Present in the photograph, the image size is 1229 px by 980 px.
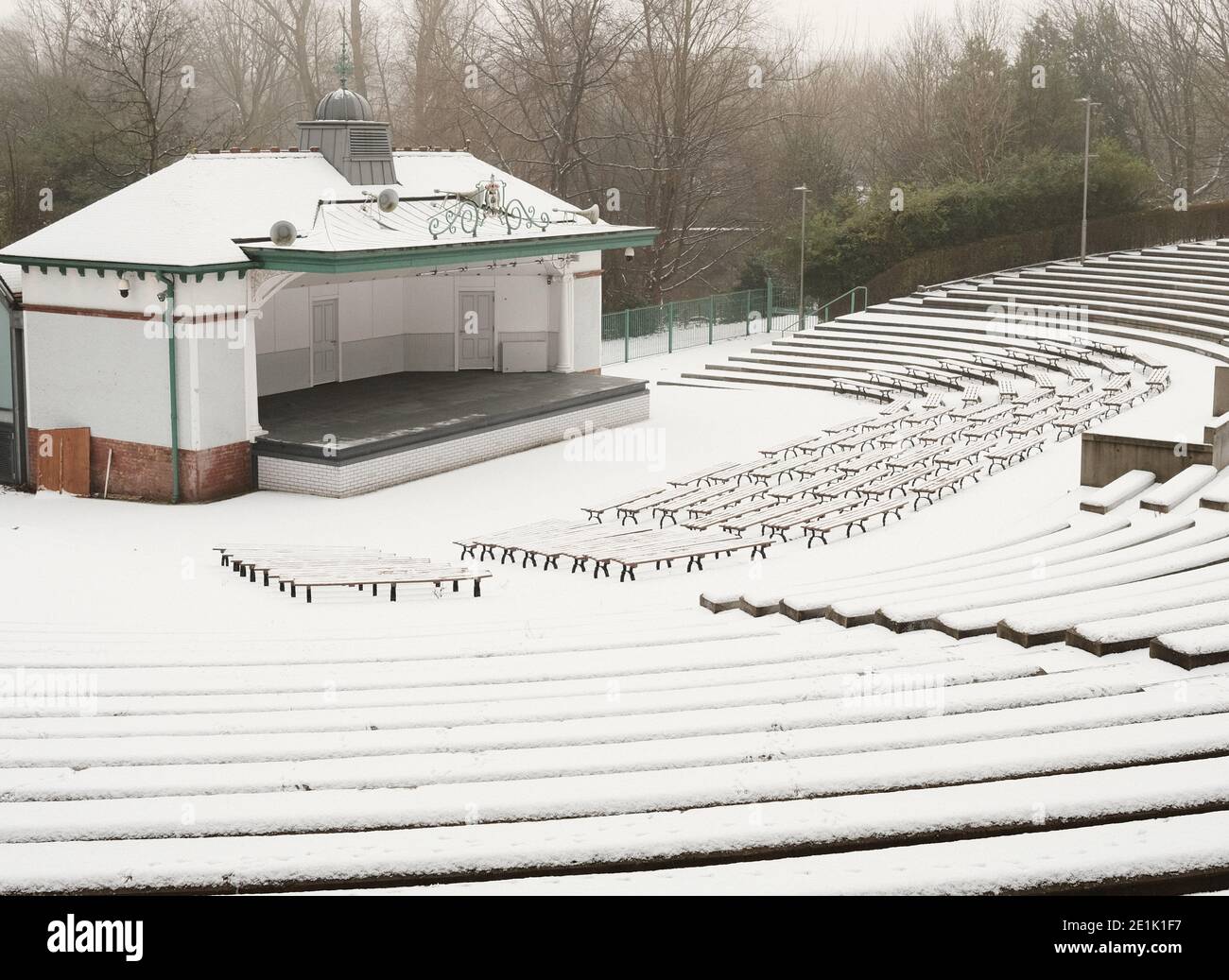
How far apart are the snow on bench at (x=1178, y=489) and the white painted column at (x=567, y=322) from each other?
14.8 metres

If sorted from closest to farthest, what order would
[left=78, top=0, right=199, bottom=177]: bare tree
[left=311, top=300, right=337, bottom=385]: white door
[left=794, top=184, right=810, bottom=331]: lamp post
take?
1. [left=311, top=300, right=337, bottom=385]: white door
2. [left=794, top=184, right=810, bottom=331]: lamp post
3. [left=78, top=0, right=199, bottom=177]: bare tree

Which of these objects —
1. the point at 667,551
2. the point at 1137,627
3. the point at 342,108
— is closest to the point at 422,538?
the point at 667,551

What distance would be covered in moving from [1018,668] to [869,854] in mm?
3243

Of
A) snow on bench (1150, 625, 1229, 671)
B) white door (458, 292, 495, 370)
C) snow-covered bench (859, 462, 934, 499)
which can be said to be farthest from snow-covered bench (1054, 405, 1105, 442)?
snow on bench (1150, 625, 1229, 671)

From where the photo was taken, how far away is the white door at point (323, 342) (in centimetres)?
2764

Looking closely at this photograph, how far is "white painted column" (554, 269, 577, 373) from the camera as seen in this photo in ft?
95.2

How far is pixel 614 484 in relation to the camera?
2286cm

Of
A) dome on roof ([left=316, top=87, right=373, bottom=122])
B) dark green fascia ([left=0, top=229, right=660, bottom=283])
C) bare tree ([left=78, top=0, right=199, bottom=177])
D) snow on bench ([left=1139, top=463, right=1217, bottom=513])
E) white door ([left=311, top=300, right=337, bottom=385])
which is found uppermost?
bare tree ([left=78, top=0, right=199, bottom=177])

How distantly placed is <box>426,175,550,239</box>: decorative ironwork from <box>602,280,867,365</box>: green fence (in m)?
8.80

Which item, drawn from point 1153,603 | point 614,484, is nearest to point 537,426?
point 614,484

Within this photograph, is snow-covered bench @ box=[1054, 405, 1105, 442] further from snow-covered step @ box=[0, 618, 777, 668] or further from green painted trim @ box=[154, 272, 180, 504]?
green painted trim @ box=[154, 272, 180, 504]

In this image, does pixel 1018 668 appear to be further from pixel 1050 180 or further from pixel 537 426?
pixel 1050 180

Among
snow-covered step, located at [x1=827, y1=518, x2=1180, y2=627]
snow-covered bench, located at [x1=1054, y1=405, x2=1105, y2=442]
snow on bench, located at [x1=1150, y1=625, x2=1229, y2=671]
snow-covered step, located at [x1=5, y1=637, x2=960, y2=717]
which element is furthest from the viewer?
snow-covered bench, located at [x1=1054, y1=405, x2=1105, y2=442]
